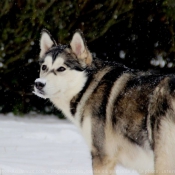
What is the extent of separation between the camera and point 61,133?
800 cm

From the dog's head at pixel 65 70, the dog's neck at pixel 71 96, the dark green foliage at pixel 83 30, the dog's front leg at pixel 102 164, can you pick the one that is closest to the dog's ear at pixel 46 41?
the dog's head at pixel 65 70

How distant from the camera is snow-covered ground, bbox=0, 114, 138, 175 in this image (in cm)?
577

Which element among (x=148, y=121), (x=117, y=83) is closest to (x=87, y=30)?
(x=117, y=83)

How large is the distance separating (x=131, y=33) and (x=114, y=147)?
16.6 ft

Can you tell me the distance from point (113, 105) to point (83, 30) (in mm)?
4338

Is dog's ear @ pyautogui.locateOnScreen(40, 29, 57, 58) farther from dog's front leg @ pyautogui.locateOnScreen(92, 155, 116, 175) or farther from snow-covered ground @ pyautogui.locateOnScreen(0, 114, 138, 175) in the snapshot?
dog's front leg @ pyautogui.locateOnScreen(92, 155, 116, 175)

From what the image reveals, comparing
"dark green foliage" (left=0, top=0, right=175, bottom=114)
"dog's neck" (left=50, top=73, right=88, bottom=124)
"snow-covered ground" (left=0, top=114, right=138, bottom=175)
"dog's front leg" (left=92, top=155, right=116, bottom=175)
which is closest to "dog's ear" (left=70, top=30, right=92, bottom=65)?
"dog's neck" (left=50, top=73, right=88, bottom=124)

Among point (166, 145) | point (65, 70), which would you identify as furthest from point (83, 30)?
point (166, 145)

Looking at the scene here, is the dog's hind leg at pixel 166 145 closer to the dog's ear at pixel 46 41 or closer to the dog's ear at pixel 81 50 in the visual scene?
the dog's ear at pixel 81 50

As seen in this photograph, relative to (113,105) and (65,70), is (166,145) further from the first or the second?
(65,70)

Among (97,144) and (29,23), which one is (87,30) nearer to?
(29,23)

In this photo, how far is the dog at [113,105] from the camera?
14.0 ft

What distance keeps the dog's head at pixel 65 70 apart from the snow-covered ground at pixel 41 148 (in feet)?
3.20

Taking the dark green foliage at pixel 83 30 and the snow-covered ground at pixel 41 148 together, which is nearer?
the snow-covered ground at pixel 41 148
